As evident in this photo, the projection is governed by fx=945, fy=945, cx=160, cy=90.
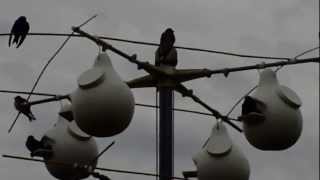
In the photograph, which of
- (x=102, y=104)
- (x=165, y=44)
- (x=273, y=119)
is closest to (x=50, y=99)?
(x=165, y=44)

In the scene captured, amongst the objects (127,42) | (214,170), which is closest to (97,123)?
(127,42)

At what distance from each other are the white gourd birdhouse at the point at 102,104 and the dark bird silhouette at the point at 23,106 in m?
1.15

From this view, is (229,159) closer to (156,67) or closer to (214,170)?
(214,170)

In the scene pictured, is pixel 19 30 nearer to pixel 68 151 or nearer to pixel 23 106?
pixel 23 106

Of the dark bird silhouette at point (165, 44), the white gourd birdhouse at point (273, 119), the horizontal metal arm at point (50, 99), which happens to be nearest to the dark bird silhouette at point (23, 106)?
the horizontal metal arm at point (50, 99)

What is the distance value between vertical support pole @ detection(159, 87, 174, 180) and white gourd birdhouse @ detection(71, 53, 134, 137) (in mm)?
411

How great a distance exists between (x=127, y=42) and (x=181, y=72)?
2.00 ft

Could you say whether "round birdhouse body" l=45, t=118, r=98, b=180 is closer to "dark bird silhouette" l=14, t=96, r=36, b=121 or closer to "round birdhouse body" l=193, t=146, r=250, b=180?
"dark bird silhouette" l=14, t=96, r=36, b=121

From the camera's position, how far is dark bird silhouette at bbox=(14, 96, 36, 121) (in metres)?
7.05

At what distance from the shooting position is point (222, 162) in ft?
21.6

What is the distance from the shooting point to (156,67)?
6.45m

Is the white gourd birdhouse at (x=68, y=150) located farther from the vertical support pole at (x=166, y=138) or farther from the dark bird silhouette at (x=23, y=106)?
the vertical support pole at (x=166, y=138)

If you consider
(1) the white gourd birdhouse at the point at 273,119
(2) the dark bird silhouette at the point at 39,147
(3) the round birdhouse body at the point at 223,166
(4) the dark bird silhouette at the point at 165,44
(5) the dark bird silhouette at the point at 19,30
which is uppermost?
(5) the dark bird silhouette at the point at 19,30

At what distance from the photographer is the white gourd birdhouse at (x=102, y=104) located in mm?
5758
